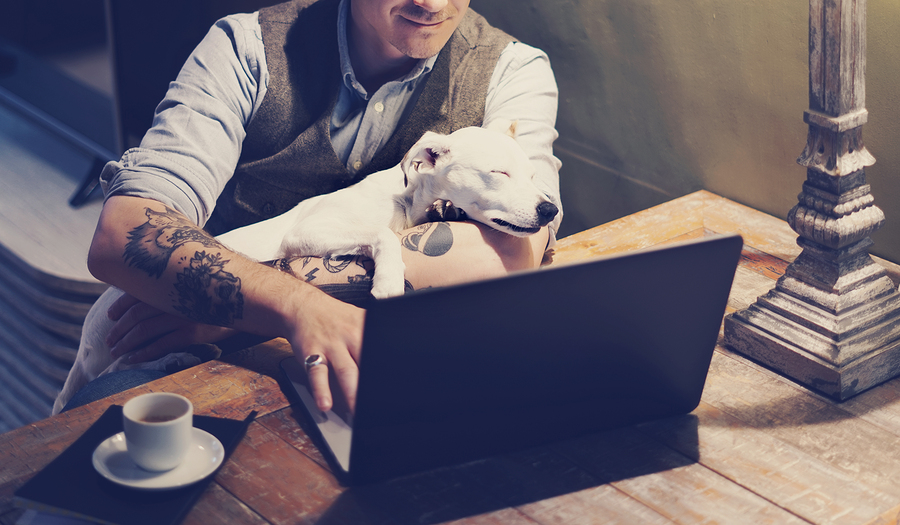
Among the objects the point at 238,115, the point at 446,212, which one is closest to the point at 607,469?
the point at 446,212

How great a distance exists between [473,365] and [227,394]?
1.44 feet

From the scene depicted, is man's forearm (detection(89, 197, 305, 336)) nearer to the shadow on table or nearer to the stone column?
the shadow on table

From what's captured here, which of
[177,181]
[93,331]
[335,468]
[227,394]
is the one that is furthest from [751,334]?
[93,331]

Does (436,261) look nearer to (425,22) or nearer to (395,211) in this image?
(395,211)

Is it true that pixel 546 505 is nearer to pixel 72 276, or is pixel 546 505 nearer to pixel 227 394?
pixel 227 394

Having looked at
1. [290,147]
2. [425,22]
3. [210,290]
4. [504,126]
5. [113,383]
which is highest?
[425,22]

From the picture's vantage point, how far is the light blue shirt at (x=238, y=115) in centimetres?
138

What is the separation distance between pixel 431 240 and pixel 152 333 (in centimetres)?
54

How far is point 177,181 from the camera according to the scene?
137 centimetres

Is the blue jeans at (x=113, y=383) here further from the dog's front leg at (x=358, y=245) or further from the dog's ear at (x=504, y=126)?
the dog's ear at (x=504, y=126)

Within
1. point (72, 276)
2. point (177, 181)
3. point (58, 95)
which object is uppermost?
point (177, 181)

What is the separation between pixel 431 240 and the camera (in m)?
1.27

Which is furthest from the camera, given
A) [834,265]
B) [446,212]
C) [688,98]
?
[688,98]

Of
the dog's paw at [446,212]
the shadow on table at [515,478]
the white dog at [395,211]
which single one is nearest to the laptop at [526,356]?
the shadow on table at [515,478]
